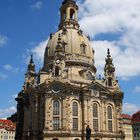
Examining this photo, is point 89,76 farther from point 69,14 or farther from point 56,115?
point 69,14

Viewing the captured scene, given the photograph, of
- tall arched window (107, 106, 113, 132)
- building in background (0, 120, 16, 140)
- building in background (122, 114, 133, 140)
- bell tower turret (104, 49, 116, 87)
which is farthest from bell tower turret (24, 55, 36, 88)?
building in background (122, 114, 133, 140)

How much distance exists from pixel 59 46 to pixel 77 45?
280 inches

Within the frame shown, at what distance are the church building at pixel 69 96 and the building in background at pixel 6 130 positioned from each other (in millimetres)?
41111

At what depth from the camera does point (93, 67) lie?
8650cm

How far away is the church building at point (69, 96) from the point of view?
236 feet

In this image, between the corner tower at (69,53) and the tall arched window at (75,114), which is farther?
the corner tower at (69,53)

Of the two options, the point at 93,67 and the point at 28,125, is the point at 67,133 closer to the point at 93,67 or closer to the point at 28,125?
the point at 28,125

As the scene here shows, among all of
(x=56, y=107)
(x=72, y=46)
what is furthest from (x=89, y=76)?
(x=56, y=107)

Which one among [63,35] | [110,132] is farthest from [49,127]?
[63,35]

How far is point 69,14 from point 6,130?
58075mm

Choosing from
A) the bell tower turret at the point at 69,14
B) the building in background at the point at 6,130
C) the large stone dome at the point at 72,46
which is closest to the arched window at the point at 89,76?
the large stone dome at the point at 72,46

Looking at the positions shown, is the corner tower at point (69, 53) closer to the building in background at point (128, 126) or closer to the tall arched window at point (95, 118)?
the tall arched window at point (95, 118)

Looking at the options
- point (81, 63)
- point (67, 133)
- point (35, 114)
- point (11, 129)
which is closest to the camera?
point (67, 133)

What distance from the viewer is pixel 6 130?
127188 mm
